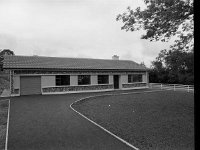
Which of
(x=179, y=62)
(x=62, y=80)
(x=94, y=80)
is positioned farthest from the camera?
(x=94, y=80)

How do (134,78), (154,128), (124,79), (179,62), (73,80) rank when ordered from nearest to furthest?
(154,128), (179,62), (73,80), (124,79), (134,78)

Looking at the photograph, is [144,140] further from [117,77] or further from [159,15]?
[117,77]

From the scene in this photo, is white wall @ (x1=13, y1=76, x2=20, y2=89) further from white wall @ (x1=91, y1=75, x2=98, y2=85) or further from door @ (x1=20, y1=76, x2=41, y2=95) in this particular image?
white wall @ (x1=91, y1=75, x2=98, y2=85)

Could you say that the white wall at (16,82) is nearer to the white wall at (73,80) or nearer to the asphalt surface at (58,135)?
the white wall at (73,80)

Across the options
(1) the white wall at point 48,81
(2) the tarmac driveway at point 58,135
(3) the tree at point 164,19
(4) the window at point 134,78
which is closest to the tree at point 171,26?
(3) the tree at point 164,19

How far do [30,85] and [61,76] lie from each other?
13.8ft

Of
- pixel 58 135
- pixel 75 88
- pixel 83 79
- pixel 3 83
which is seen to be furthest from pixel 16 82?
pixel 3 83

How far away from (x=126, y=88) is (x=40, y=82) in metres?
14.3

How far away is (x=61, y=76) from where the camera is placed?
86.9 feet

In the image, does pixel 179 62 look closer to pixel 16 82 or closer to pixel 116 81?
pixel 16 82

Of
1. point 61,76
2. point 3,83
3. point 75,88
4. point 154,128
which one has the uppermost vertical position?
point 61,76

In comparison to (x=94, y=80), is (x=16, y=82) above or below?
below
